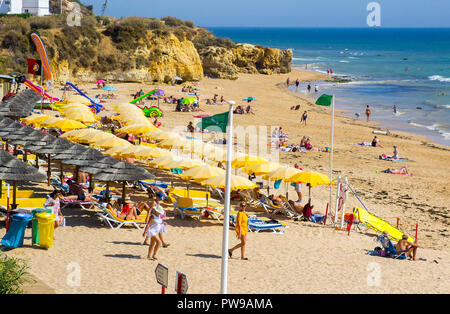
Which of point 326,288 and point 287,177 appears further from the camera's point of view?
point 287,177

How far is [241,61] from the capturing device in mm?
65500

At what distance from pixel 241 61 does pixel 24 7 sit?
24015 mm

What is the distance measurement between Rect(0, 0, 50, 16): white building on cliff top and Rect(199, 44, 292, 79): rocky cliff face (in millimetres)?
16512

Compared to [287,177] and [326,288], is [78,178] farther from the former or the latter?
[326,288]

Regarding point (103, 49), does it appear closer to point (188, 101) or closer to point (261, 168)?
point (188, 101)

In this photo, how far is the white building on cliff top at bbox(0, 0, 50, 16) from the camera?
52.1 m

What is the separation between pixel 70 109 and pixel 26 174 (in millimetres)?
11982

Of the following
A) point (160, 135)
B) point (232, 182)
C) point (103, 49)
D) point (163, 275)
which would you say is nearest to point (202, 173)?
point (232, 182)

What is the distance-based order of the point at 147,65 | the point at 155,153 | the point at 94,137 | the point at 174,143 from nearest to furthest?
the point at 155,153 < the point at 94,137 < the point at 174,143 < the point at 147,65

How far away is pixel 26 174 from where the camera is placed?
11.5 metres

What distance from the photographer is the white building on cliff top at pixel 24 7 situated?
52062 mm

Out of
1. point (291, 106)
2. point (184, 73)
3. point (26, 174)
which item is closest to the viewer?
point (26, 174)
